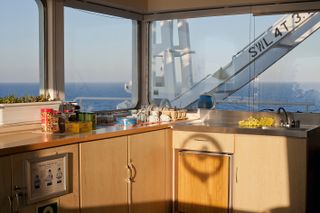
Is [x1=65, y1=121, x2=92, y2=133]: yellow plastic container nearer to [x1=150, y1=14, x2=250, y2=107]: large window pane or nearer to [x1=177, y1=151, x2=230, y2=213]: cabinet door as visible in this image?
[x1=177, y1=151, x2=230, y2=213]: cabinet door

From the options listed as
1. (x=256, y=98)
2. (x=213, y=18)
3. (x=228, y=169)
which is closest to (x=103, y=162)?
(x=228, y=169)

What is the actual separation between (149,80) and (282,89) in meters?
1.42

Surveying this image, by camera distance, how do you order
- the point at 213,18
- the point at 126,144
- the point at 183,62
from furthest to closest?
1. the point at 183,62
2. the point at 213,18
3. the point at 126,144

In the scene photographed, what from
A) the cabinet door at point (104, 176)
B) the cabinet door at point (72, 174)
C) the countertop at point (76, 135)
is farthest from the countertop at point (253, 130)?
the cabinet door at point (72, 174)

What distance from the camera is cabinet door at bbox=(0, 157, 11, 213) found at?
2328 millimetres

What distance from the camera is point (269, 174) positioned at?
135 inches

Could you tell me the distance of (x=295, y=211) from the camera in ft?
10.9

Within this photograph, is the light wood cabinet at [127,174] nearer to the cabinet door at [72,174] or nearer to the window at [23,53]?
the cabinet door at [72,174]

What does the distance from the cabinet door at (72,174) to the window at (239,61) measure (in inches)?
76.3

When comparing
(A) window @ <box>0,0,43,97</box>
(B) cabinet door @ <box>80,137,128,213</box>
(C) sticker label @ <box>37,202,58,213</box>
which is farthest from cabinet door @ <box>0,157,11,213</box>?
(A) window @ <box>0,0,43,97</box>

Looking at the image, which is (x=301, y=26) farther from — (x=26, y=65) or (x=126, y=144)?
(x=26, y=65)

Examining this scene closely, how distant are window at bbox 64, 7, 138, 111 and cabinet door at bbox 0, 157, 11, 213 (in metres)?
1.44

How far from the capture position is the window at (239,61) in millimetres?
3949

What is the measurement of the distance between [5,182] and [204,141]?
1.78 m
